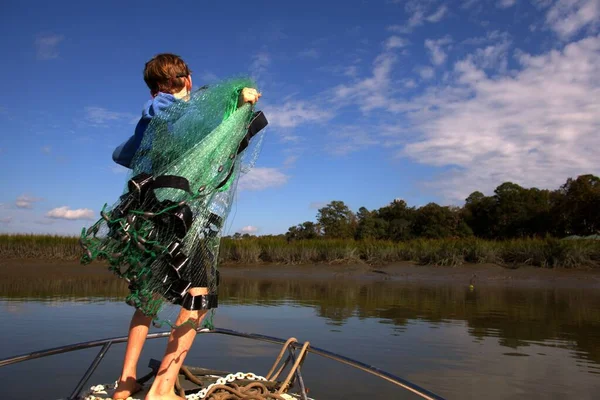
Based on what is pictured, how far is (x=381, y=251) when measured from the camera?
17.8 metres

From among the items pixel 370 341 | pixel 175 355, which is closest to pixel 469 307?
pixel 370 341

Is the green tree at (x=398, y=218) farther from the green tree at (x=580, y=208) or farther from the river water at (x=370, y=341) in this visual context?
the river water at (x=370, y=341)

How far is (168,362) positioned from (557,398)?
9.85 ft

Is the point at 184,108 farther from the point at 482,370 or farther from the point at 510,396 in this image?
the point at 482,370

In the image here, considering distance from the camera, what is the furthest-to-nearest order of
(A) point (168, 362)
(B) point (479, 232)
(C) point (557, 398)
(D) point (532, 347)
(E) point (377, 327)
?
(B) point (479, 232) < (E) point (377, 327) < (D) point (532, 347) < (C) point (557, 398) < (A) point (168, 362)

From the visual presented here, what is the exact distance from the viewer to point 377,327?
6.36m

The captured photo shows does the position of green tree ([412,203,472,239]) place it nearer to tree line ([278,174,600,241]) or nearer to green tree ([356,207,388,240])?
tree line ([278,174,600,241])

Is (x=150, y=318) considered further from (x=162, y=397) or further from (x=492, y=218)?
(x=492, y=218)

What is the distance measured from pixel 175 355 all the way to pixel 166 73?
1.53 meters

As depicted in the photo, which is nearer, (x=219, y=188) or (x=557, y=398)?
(x=219, y=188)

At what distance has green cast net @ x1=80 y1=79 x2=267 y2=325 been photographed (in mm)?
2371

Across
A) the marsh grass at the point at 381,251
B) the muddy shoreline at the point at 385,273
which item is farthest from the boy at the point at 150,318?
the marsh grass at the point at 381,251

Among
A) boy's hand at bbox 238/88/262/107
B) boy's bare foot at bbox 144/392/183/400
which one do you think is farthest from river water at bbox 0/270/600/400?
boy's hand at bbox 238/88/262/107

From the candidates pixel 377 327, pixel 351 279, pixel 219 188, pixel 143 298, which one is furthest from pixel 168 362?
pixel 351 279
